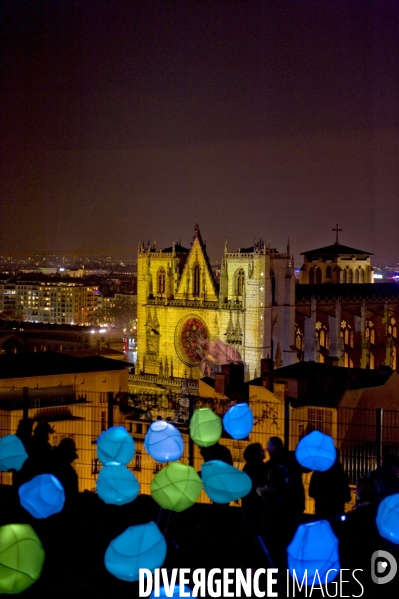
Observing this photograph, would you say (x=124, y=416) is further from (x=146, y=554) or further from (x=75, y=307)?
(x=75, y=307)

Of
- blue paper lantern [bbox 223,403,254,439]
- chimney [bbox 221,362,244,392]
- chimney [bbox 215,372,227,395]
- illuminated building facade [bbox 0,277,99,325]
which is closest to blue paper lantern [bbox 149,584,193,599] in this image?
blue paper lantern [bbox 223,403,254,439]

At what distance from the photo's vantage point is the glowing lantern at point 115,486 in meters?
10.9

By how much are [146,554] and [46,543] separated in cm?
176

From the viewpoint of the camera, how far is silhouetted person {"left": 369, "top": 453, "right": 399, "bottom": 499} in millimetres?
9438

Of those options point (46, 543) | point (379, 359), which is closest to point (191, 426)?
point (46, 543)

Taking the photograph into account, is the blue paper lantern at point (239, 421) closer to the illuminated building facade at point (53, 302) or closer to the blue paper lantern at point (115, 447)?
the blue paper lantern at point (115, 447)

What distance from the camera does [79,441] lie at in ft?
60.7

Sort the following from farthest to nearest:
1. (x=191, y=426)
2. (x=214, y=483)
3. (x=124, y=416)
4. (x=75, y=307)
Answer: (x=75, y=307)
(x=124, y=416)
(x=191, y=426)
(x=214, y=483)

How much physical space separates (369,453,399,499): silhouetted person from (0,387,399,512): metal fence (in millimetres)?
4680

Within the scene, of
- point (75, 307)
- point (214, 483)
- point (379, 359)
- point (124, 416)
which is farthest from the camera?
point (75, 307)

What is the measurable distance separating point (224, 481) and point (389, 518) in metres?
2.08

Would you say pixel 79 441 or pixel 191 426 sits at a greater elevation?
pixel 191 426

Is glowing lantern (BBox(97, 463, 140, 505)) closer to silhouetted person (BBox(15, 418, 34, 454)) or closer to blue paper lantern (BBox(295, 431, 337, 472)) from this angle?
silhouetted person (BBox(15, 418, 34, 454))

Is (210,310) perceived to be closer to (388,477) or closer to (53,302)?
(388,477)
